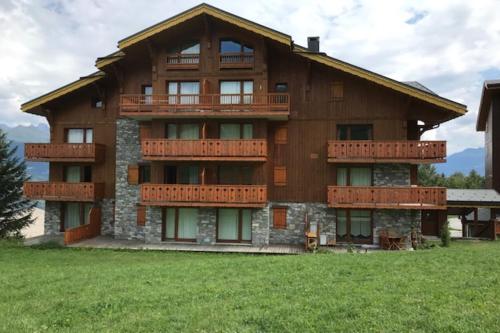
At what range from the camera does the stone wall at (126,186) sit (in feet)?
70.6

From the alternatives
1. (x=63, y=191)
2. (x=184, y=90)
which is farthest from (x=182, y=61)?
(x=63, y=191)

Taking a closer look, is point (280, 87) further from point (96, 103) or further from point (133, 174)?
point (96, 103)

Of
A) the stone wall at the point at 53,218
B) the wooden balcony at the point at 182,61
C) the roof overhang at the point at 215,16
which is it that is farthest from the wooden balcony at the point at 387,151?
the stone wall at the point at 53,218

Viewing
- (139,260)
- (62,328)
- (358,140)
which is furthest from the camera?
(358,140)

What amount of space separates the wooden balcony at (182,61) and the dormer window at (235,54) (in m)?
1.49

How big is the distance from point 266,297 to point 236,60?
50.5ft

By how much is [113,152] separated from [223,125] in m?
7.90

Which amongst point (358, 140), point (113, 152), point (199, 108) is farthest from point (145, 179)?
point (358, 140)

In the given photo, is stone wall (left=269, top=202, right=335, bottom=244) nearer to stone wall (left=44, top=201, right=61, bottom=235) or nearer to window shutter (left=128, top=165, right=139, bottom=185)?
window shutter (left=128, top=165, right=139, bottom=185)

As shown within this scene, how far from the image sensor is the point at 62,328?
6.70 metres

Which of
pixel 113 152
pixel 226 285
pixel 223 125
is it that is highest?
pixel 223 125

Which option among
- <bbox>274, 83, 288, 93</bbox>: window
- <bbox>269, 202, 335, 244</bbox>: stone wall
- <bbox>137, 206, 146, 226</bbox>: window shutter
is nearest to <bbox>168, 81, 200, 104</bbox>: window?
<bbox>274, 83, 288, 93</bbox>: window

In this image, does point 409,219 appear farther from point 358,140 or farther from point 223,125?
point 223,125

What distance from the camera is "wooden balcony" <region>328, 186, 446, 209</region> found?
18.2 meters
